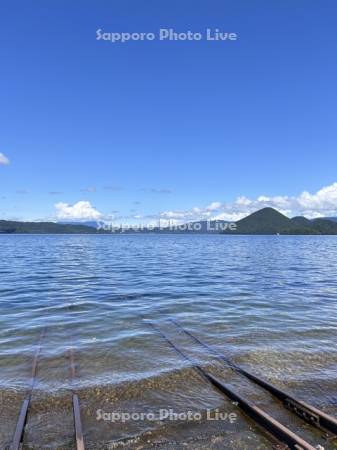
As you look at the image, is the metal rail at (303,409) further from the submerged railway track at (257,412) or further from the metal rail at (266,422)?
the metal rail at (266,422)

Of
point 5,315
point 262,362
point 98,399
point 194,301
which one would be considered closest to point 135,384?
point 98,399

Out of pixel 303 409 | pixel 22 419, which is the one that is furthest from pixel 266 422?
pixel 22 419

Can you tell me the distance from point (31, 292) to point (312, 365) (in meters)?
19.4

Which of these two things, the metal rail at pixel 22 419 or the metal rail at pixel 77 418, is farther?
the metal rail at pixel 22 419

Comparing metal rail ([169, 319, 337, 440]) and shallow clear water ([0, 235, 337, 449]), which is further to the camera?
shallow clear water ([0, 235, 337, 449])

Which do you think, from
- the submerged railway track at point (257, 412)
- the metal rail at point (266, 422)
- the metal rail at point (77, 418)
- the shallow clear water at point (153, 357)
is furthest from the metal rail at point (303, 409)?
the metal rail at point (77, 418)

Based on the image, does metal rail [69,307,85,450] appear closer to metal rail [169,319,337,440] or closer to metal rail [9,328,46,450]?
metal rail [9,328,46,450]

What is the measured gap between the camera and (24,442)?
722 cm

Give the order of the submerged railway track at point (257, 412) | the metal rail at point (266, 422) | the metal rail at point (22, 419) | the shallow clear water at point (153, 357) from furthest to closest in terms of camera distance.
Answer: the shallow clear water at point (153, 357) < the metal rail at point (22, 419) < the submerged railway track at point (257, 412) < the metal rail at point (266, 422)

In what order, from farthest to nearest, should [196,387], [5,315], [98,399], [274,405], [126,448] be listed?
[5,315]
[196,387]
[98,399]
[274,405]
[126,448]

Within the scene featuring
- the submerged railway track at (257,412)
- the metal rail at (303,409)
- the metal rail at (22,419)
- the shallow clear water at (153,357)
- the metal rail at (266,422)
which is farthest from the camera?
the shallow clear water at (153,357)

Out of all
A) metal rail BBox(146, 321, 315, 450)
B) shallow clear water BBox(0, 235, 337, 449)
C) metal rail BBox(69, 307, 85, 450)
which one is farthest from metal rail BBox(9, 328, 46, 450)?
metal rail BBox(146, 321, 315, 450)

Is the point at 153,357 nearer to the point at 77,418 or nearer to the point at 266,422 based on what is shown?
the point at 77,418

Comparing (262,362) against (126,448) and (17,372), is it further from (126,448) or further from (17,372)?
(17,372)
